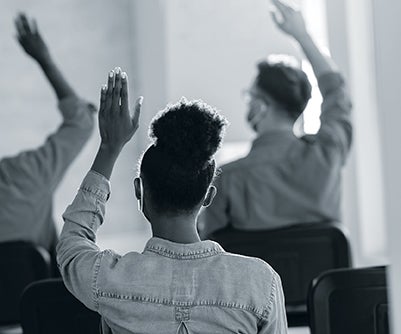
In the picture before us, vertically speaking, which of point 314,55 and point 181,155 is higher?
point 314,55

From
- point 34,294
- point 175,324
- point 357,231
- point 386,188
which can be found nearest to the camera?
point 386,188

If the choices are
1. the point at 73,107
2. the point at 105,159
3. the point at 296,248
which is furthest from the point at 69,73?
the point at 105,159

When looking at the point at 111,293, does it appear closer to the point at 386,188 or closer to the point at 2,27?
the point at 386,188

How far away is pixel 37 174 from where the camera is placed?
3264 mm

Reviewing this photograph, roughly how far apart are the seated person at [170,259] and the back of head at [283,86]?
5.86ft

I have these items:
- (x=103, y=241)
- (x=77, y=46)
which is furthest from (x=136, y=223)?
(x=77, y=46)

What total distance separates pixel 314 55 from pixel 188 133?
1.68 meters

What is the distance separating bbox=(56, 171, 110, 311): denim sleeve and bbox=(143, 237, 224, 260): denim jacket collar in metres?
0.08

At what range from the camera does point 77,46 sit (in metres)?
5.53

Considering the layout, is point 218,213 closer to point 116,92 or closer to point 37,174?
point 37,174

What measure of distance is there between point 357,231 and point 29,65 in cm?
194

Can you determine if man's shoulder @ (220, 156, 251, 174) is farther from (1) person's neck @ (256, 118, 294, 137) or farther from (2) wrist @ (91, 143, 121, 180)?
(2) wrist @ (91, 143, 121, 180)

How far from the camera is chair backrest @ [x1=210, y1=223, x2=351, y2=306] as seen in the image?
2828mm

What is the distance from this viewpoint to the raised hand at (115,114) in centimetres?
165
